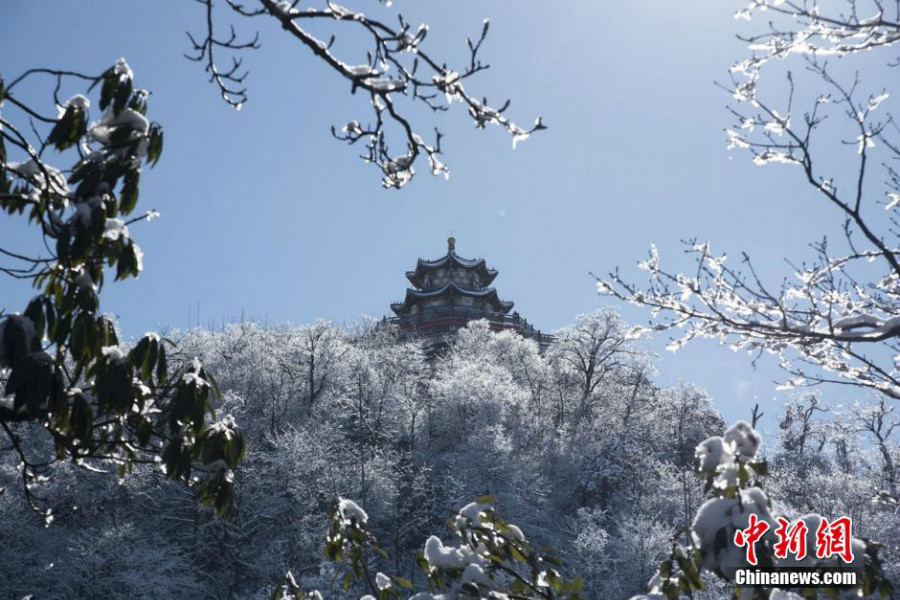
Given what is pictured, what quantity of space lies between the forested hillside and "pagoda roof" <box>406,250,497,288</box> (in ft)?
51.8

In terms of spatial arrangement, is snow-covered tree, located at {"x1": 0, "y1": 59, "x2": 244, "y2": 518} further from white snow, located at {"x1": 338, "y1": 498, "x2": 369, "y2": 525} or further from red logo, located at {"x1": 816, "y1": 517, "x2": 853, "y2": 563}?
red logo, located at {"x1": 816, "y1": 517, "x2": 853, "y2": 563}

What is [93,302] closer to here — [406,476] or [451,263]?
[406,476]

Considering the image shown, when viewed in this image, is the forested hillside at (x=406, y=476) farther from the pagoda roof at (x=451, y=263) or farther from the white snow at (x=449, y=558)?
the pagoda roof at (x=451, y=263)

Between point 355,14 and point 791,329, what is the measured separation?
160 inches

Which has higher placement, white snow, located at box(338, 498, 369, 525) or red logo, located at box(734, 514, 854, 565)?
red logo, located at box(734, 514, 854, 565)

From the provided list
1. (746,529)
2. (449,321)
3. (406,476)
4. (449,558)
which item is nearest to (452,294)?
(449,321)

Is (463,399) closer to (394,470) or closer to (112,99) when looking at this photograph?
(394,470)

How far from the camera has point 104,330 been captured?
254cm

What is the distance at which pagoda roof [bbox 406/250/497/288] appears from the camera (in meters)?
61.2

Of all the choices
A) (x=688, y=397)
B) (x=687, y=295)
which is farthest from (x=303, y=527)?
(x=688, y=397)

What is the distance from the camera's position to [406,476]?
104ft

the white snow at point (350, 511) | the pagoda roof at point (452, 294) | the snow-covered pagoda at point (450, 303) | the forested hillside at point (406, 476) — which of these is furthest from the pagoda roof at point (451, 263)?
the white snow at point (350, 511)

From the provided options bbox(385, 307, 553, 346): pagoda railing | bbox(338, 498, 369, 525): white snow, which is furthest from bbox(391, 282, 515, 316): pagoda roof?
bbox(338, 498, 369, 525): white snow

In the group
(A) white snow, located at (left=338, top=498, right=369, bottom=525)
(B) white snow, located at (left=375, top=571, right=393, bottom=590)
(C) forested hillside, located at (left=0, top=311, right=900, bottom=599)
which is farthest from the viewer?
(C) forested hillside, located at (left=0, top=311, right=900, bottom=599)
